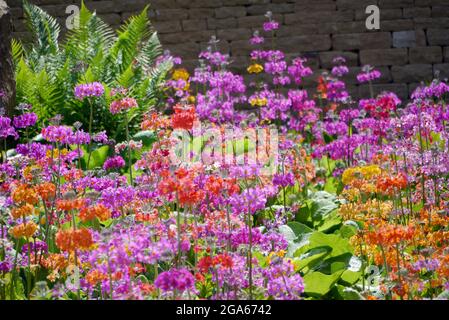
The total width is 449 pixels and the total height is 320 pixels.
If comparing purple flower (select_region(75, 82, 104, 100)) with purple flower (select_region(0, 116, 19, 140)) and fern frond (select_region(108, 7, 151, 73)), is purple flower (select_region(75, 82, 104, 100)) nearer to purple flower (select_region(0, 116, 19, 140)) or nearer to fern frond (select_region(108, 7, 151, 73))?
purple flower (select_region(0, 116, 19, 140))

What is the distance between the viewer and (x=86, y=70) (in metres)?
6.15

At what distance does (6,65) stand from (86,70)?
0.82 metres

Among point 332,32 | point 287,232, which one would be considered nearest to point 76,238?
point 287,232

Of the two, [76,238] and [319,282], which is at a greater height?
[76,238]

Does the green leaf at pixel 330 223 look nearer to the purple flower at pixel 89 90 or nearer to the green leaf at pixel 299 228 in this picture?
the green leaf at pixel 299 228

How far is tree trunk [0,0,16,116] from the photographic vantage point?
212 inches

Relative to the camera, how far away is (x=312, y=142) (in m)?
6.27

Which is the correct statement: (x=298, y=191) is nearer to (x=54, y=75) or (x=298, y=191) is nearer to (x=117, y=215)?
(x=117, y=215)

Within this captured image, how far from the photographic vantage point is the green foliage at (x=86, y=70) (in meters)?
5.86

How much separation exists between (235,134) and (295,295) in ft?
6.96

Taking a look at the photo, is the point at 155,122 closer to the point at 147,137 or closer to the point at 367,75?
the point at 147,137

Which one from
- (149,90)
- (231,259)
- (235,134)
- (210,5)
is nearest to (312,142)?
(149,90)

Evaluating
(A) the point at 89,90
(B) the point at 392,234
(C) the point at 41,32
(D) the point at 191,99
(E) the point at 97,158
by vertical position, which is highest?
(C) the point at 41,32

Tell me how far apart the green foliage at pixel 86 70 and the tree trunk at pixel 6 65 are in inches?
11.0
